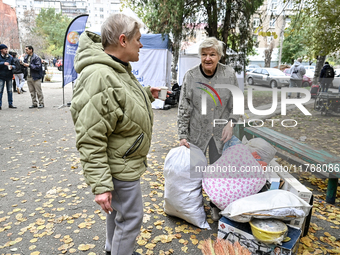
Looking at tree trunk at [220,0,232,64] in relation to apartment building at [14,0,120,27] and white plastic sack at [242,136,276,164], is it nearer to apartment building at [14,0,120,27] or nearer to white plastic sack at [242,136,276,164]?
white plastic sack at [242,136,276,164]

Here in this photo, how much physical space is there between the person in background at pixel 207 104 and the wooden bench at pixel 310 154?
0.99 m

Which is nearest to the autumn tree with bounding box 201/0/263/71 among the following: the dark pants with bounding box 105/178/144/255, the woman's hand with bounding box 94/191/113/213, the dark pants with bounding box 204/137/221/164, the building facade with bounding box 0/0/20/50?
the dark pants with bounding box 204/137/221/164

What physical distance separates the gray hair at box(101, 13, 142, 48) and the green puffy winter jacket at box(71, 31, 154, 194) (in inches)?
3.8

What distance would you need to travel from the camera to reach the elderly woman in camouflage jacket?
2.35 m

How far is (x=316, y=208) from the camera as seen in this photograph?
2.89m

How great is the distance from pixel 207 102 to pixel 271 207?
44.2 inches

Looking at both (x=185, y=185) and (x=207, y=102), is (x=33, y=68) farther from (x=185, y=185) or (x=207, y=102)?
(x=185, y=185)

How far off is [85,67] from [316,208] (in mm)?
2991

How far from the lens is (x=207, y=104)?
247cm

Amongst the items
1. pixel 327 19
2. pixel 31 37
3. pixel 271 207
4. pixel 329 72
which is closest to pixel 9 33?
pixel 31 37

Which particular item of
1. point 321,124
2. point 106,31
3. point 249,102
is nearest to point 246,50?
point 321,124

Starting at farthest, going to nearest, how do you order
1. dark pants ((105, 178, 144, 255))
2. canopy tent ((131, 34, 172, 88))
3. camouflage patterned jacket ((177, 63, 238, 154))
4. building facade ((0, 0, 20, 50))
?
building facade ((0, 0, 20, 50)) → canopy tent ((131, 34, 172, 88)) → camouflage patterned jacket ((177, 63, 238, 154)) → dark pants ((105, 178, 144, 255))

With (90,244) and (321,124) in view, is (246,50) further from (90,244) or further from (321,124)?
(90,244)

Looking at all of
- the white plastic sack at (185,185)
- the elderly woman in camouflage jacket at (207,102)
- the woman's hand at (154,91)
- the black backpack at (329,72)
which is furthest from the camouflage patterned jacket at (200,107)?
the black backpack at (329,72)
